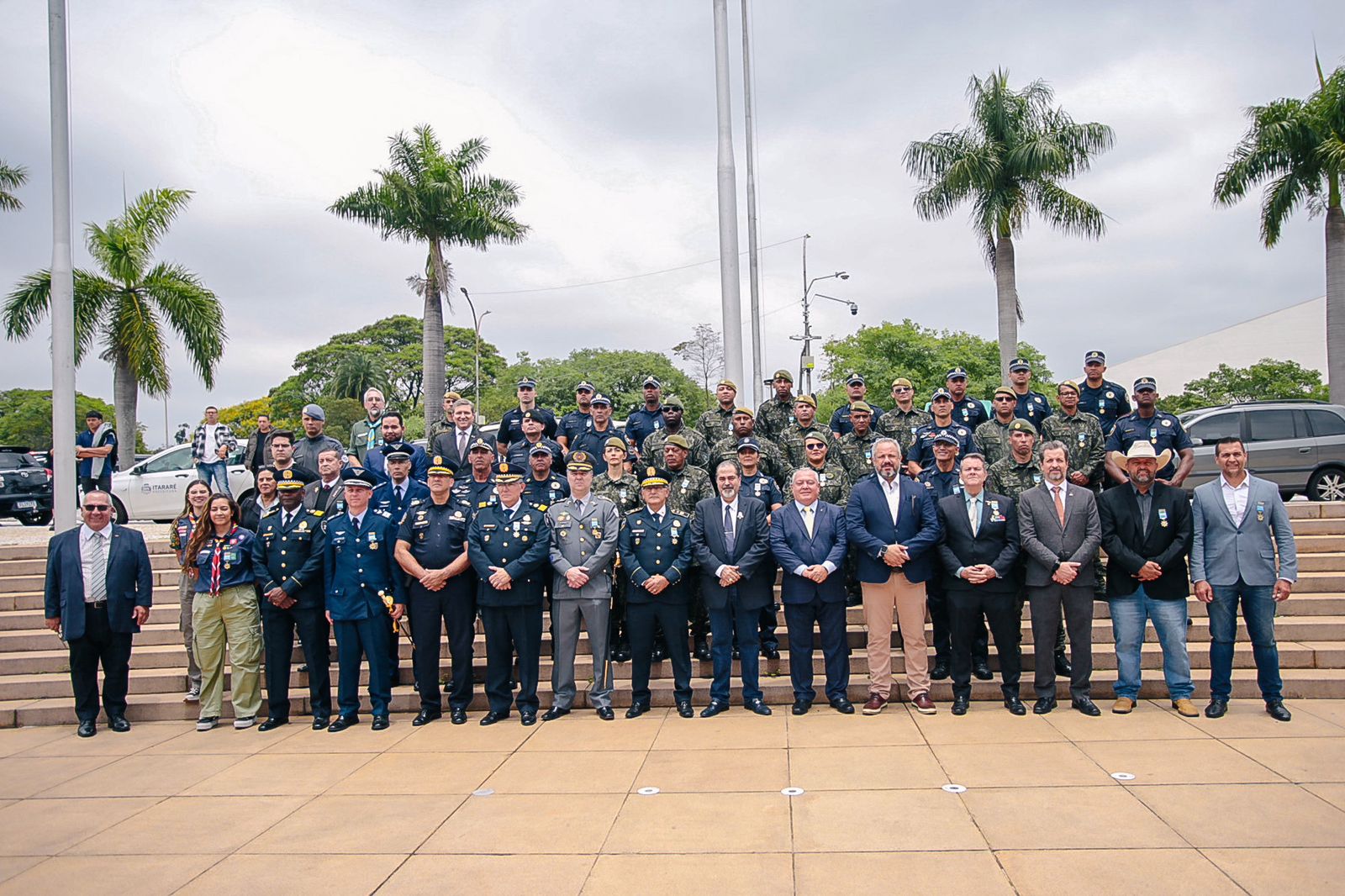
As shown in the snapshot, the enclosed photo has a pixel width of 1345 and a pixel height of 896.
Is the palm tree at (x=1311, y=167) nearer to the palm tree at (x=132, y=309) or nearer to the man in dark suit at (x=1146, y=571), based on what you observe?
the man in dark suit at (x=1146, y=571)

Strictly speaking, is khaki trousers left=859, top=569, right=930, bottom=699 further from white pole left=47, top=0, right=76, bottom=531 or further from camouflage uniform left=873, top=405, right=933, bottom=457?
white pole left=47, top=0, right=76, bottom=531

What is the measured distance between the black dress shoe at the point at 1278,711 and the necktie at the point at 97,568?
876 centimetres

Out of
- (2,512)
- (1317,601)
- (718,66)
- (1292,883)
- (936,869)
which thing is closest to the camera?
(1292,883)

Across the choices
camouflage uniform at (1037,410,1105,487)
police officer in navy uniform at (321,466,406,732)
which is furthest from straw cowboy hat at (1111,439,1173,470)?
police officer in navy uniform at (321,466,406,732)

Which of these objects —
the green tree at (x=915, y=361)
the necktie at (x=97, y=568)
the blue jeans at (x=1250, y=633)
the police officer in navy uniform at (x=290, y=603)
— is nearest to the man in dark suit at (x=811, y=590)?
the blue jeans at (x=1250, y=633)

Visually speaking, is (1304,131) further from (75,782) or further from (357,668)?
(75,782)

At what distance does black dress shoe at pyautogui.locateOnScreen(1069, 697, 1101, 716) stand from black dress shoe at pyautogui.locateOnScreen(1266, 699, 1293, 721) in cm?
111

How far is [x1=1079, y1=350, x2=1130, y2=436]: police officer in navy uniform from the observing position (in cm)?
874

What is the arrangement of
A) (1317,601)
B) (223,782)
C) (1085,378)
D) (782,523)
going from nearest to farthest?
(223,782) → (782,523) → (1317,601) → (1085,378)

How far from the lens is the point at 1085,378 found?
29.4 ft

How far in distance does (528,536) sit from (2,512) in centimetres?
1580

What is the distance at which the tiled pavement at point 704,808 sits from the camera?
4.01 meters

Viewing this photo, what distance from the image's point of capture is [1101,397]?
8.91 metres

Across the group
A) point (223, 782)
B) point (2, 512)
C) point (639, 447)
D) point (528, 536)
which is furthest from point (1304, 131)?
point (2, 512)
